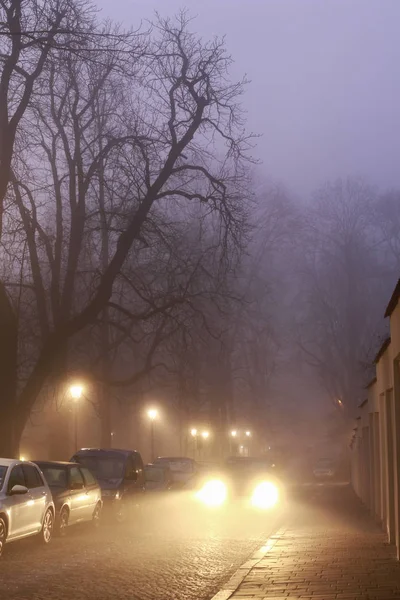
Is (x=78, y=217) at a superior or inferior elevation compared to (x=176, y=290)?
superior

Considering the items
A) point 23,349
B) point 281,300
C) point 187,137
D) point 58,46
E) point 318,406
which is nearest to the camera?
point 58,46

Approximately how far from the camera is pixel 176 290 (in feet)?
90.3

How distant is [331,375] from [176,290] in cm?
3593

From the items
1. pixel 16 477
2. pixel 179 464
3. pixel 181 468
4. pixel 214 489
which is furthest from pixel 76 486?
pixel 214 489

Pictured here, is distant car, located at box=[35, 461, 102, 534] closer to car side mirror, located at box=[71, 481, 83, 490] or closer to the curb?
Result: car side mirror, located at box=[71, 481, 83, 490]

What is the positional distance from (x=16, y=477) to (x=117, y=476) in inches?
342

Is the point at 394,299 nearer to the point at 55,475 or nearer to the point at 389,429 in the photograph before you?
the point at 389,429

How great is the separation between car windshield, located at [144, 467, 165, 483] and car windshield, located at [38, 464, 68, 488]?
15.7 meters

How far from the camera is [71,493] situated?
20125 millimetres

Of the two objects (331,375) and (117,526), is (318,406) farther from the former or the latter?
(117,526)

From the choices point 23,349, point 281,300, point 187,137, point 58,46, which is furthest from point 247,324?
point 58,46

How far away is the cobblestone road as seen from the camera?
12.1 metres

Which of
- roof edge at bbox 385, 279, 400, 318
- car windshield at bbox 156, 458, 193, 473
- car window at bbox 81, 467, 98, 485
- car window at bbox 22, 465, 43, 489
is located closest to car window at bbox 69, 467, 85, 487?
car window at bbox 81, 467, 98, 485

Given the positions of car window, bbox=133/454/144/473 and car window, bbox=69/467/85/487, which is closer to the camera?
car window, bbox=69/467/85/487
